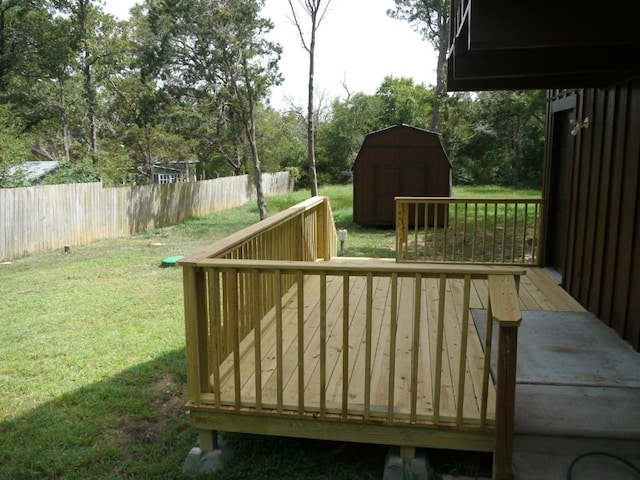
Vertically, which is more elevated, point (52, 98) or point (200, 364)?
point (52, 98)

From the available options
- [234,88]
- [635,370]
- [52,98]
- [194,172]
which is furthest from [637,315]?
[194,172]

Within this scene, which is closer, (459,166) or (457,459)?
(457,459)

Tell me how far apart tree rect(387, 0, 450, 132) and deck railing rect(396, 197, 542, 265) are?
7.53 metres

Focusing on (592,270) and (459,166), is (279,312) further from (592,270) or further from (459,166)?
(459,166)

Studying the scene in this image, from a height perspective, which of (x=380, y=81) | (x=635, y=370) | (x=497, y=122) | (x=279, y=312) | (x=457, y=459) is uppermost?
(x=380, y=81)

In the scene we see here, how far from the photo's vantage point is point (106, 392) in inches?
141

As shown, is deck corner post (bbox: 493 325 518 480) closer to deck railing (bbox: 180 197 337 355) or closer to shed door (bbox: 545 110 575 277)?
deck railing (bbox: 180 197 337 355)

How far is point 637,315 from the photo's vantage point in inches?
136

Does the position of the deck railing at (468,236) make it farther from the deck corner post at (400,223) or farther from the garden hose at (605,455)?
the garden hose at (605,455)

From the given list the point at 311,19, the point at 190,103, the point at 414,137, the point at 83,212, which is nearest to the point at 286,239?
the point at 414,137

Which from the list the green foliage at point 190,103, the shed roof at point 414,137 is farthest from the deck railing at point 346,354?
the green foliage at point 190,103

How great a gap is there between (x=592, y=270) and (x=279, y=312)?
3.09 metres

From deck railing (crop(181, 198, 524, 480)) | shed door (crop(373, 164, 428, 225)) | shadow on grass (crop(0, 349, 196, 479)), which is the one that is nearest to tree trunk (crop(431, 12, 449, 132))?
shed door (crop(373, 164, 428, 225))

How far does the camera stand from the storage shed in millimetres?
12047
